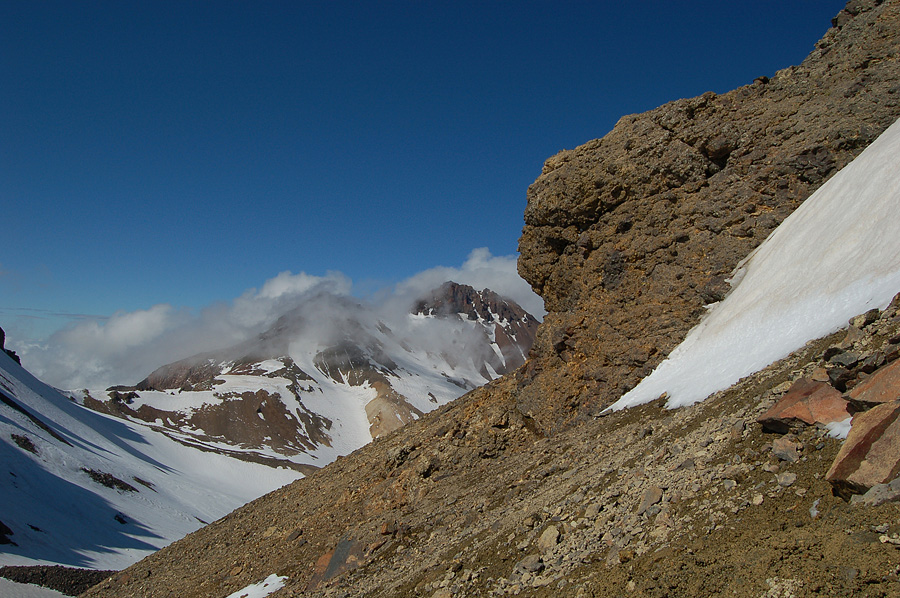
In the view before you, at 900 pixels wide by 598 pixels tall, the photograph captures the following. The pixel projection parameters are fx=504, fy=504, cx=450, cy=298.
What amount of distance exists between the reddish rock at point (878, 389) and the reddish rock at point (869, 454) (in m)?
0.31

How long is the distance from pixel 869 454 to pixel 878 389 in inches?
50.7

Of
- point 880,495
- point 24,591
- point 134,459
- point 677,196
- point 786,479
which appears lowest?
point 880,495

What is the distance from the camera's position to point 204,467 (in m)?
125

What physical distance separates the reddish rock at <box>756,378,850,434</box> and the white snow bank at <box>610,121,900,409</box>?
11.1 feet

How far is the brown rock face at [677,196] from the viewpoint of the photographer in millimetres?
18250

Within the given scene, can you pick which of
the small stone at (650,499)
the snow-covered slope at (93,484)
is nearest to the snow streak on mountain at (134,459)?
the snow-covered slope at (93,484)

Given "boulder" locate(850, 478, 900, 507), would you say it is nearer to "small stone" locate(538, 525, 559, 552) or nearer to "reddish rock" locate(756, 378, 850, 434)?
"reddish rock" locate(756, 378, 850, 434)

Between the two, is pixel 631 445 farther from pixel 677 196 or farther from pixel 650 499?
pixel 677 196

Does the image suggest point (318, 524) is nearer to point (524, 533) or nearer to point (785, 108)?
point (524, 533)

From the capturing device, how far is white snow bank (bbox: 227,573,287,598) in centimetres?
1711

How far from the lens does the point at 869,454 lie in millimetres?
5988

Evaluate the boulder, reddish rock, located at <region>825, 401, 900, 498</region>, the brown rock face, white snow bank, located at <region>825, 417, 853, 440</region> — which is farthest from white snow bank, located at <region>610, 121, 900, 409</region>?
the boulder

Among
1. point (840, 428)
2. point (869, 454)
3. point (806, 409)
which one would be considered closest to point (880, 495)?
point (869, 454)

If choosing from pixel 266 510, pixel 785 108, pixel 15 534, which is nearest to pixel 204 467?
pixel 15 534
